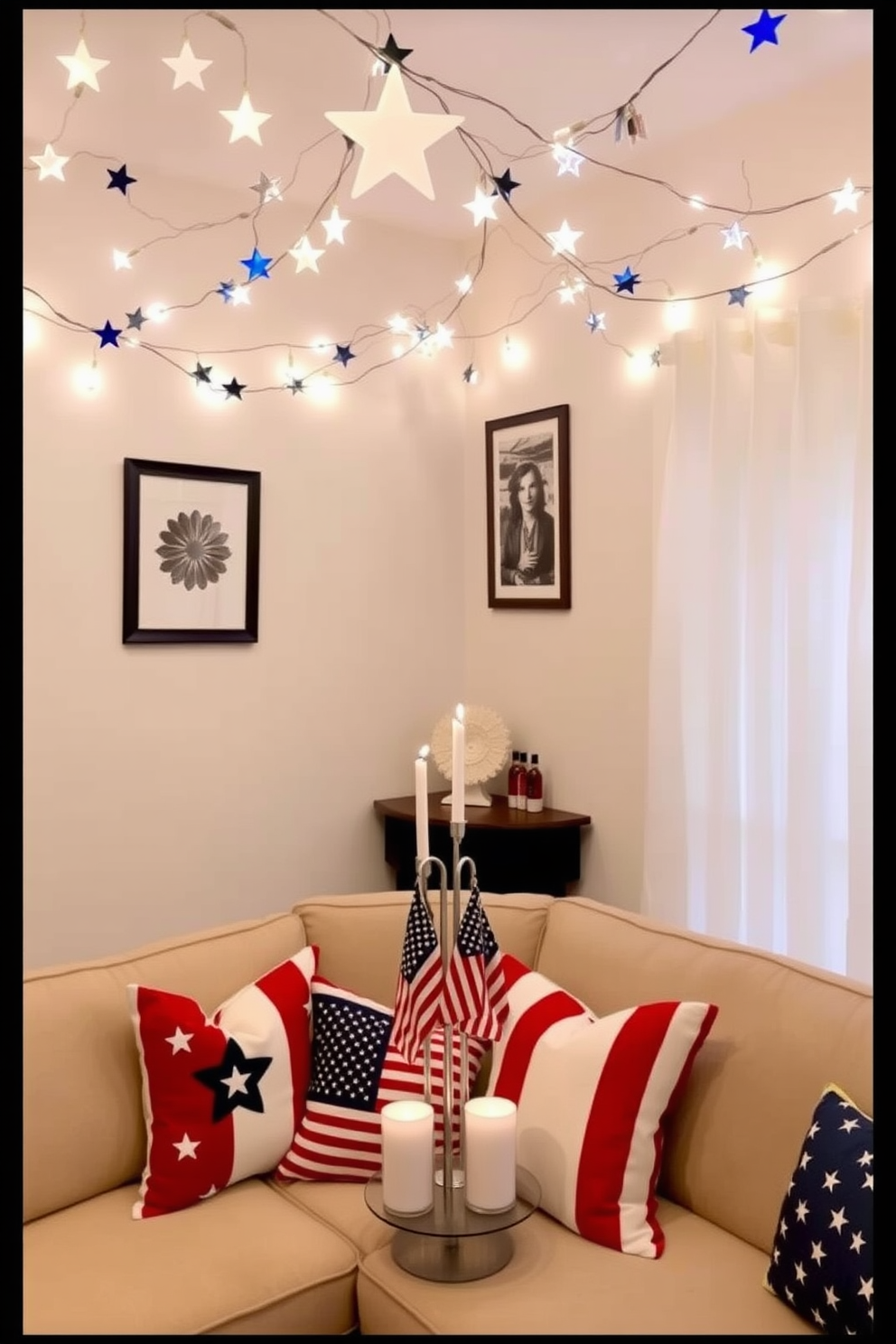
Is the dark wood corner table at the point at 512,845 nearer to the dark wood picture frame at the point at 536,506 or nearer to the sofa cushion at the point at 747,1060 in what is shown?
the dark wood picture frame at the point at 536,506

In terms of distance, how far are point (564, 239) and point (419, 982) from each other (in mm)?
2203

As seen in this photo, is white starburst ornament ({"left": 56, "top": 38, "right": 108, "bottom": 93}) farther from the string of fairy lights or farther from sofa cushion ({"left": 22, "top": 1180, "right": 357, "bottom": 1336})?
sofa cushion ({"left": 22, "top": 1180, "right": 357, "bottom": 1336})

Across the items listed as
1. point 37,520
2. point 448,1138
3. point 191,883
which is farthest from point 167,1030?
point 37,520

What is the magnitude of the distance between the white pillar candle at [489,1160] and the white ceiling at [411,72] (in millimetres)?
2257

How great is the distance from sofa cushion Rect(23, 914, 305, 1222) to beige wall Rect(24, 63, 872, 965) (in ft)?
3.73

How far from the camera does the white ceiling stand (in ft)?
7.94

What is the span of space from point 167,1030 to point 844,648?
180cm

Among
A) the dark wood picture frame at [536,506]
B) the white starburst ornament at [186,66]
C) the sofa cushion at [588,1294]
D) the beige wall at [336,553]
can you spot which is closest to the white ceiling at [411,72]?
the beige wall at [336,553]

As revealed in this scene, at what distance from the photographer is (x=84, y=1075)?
1.93m

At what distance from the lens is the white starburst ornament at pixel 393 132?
6.08ft

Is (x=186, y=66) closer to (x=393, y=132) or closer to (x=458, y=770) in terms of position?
(x=393, y=132)

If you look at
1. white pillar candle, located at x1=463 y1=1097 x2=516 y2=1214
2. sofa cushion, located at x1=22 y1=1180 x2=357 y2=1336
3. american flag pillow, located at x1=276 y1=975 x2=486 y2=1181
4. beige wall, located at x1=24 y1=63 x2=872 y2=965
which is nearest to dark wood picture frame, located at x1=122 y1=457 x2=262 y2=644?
beige wall, located at x1=24 y1=63 x2=872 y2=965

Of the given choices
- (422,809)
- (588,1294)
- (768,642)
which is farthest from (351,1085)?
(768,642)

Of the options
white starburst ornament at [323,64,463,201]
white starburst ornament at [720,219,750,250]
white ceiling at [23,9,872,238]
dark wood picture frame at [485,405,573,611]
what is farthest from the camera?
dark wood picture frame at [485,405,573,611]
